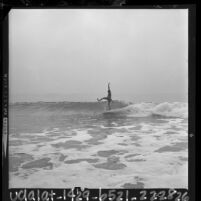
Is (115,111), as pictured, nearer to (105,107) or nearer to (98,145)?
(105,107)

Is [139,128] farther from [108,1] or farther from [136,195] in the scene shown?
[108,1]

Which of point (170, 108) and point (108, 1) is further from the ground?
point (108, 1)

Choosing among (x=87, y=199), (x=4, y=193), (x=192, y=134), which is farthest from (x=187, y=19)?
(x=4, y=193)

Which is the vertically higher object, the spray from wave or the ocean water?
the spray from wave

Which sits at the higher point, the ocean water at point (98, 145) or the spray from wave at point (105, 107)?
the spray from wave at point (105, 107)

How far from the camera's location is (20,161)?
5.17ft

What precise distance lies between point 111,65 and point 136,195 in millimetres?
854

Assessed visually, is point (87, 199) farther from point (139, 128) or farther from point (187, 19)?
point (187, 19)

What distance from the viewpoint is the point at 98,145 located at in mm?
1585

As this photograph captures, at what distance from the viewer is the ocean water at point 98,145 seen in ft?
5.11

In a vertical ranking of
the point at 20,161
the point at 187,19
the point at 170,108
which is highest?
the point at 187,19

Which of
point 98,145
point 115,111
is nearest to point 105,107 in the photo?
point 115,111

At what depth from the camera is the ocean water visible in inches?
61.4

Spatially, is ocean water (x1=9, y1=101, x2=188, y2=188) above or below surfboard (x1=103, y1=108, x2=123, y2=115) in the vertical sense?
below
